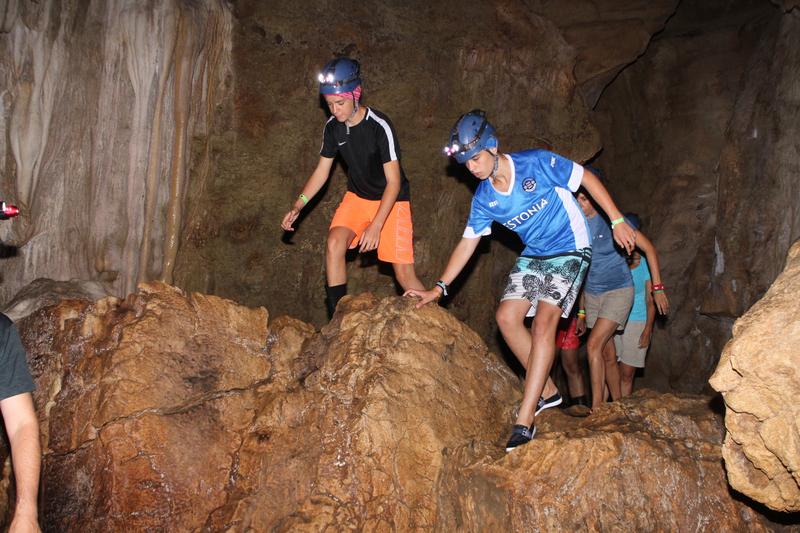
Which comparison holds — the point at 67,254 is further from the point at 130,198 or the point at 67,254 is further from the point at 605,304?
the point at 605,304

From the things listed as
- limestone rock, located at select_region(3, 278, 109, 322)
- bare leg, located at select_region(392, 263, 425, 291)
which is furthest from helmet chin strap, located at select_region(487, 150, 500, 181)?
limestone rock, located at select_region(3, 278, 109, 322)

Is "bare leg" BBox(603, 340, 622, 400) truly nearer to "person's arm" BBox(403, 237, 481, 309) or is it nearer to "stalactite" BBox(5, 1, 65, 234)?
"person's arm" BBox(403, 237, 481, 309)

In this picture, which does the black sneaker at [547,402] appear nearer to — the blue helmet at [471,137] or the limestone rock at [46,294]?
the blue helmet at [471,137]

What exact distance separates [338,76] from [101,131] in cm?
236

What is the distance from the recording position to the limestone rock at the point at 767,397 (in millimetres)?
3049

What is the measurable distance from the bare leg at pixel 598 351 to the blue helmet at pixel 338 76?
10.4 feet

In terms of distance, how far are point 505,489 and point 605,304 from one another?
295 cm

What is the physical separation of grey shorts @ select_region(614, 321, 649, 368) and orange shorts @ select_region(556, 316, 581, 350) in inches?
17.7

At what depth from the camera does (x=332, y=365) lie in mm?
4539

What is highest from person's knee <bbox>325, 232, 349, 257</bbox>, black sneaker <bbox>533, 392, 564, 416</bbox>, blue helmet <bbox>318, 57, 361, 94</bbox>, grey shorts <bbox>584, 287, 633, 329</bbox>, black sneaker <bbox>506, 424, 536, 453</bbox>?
blue helmet <bbox>318, 57, 361, 94</bbox>

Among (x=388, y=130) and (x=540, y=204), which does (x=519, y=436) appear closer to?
(x=540, y=204)

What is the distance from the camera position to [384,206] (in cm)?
516

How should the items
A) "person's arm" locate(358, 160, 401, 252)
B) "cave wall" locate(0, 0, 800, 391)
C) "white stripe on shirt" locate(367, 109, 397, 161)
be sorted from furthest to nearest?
"cave wall" locate(0, 0, 800, 391) < "white stripe on shirt" locate(367, 109, 397, 161) < "person's arm" locate(358, 160, 401, 252)

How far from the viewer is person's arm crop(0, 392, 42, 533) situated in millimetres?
2826
